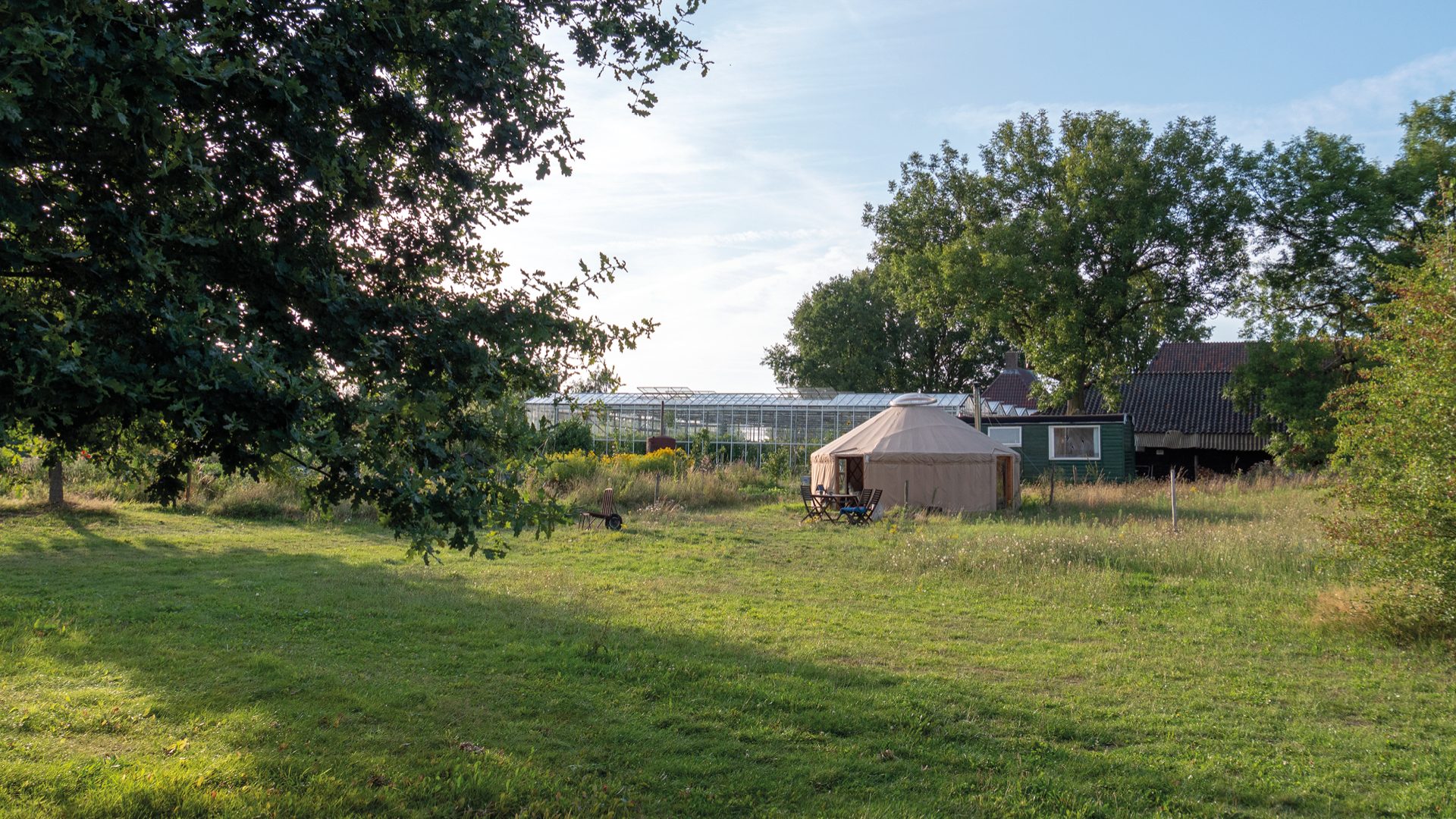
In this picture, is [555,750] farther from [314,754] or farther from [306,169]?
[306,169]

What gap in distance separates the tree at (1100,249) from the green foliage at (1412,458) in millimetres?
18993

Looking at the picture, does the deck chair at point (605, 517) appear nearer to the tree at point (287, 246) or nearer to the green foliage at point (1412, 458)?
the green foliage at point (1412, 458)

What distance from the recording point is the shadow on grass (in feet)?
13.9

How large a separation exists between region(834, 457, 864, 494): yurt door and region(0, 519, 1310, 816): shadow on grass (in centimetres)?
1396

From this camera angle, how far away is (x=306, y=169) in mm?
3471

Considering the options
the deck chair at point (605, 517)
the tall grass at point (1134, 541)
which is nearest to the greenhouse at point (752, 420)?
the tall grass at point (1134, 541)

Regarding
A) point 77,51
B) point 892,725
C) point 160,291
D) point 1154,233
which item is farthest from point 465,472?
point 1154,233

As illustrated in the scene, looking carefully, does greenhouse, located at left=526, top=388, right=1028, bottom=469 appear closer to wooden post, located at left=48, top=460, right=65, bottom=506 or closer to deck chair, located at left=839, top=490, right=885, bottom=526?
deck chair, located at left=839, top=490, right=885, bottom=526

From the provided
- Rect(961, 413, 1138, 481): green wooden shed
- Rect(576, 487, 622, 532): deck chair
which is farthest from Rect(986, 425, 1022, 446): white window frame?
Rect(576, 487, 622, 532): deck chair

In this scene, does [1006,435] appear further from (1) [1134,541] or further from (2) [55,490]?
(2) [55,490]

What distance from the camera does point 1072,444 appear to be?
1052 inches

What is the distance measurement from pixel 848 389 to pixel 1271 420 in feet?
66.1

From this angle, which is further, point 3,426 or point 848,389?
Answer: point 848,389

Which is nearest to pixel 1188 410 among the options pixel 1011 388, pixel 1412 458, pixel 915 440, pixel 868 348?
pixel 1011 388
